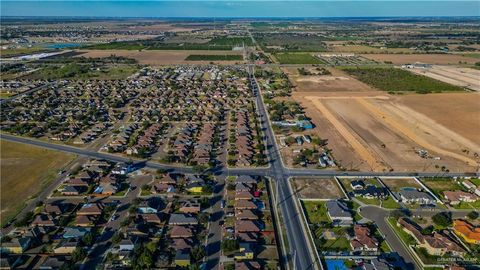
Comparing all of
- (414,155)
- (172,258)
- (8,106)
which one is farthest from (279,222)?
(8,106)

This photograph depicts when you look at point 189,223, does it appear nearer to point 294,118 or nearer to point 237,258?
point 237,258

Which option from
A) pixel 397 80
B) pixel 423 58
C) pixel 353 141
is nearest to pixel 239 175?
pixel 353 141

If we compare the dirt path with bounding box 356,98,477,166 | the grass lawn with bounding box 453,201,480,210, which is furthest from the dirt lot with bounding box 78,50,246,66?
the grass lawn with bounding box 453,201,480,210

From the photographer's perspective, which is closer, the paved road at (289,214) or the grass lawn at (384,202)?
the paved road at (289,214)

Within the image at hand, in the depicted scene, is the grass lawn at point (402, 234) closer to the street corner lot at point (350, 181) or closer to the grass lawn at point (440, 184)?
the street corner lot at point (350, 181)

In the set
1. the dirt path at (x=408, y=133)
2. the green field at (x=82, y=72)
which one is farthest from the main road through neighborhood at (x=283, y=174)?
the green field at (x=82, y=72)

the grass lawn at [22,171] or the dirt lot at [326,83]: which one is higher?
the dirt lot at [326,83]

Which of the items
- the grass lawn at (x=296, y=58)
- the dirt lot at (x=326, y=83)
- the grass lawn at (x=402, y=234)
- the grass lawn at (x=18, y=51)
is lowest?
the grass lawn at (x=402, y=234)
